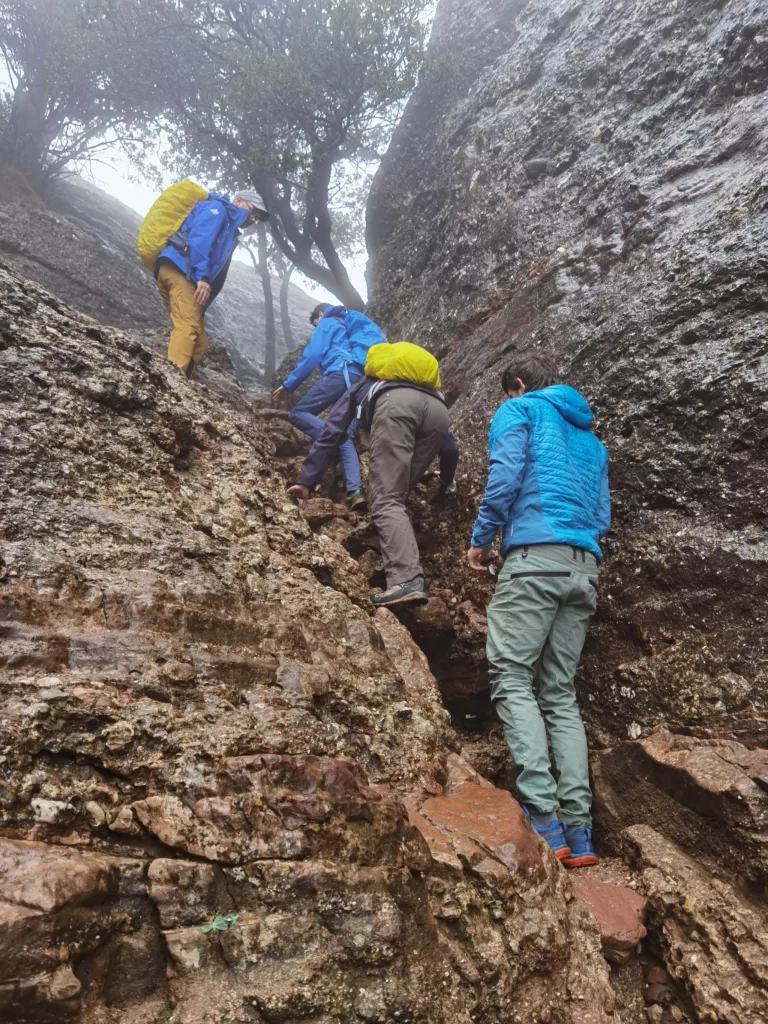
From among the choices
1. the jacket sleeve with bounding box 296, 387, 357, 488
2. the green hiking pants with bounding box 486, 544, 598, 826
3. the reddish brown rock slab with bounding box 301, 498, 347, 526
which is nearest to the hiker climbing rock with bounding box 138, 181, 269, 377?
the jacket sleeve with bounding box 296, 387, 357, 488

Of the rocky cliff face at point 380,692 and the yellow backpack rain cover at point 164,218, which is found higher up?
the yellow backpack rain cover at point 164,218

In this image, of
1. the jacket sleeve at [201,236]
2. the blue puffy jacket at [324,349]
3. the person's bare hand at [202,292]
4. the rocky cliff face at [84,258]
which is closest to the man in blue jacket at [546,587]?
the blue puffy jacket at [324,349]

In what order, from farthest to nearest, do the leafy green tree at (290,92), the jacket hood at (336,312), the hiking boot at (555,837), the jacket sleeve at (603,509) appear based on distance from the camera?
the leafy green tree at (290,92), the jacket hood at (336,312), the jacket sleeve at (603,509), the hiking boot at (555,837)

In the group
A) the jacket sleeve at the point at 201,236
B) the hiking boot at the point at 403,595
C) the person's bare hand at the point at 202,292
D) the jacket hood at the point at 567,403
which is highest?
the jacket sleeve at the point at 201,236

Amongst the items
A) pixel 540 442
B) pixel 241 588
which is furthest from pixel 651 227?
pixel 241 588

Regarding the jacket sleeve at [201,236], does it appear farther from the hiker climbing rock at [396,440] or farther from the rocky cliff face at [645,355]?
the rocky cliff face at [645,355]

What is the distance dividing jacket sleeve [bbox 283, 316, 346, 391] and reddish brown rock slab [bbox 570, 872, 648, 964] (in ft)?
20.0

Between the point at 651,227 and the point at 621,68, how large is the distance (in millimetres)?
3820

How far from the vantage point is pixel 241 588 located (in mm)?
4340

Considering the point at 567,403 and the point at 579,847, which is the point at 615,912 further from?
the point at 567,403

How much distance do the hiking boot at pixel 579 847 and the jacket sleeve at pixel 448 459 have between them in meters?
3.61

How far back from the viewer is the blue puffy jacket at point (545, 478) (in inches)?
181

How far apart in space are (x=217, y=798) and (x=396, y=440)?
3.78m

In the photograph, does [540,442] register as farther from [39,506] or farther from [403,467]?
[39,506]
